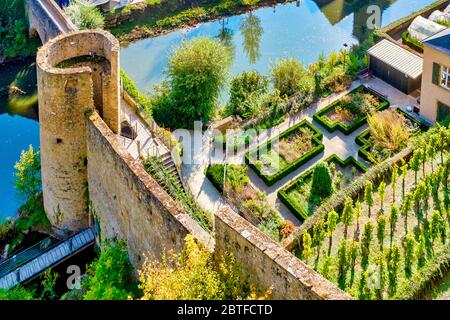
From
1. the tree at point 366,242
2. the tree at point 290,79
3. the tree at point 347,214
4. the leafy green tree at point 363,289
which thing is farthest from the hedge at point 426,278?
the tree at point 290,79

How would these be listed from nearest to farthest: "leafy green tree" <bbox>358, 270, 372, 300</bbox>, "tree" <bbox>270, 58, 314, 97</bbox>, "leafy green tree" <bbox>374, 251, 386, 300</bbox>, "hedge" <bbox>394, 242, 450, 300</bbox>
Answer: "hedge" <bbox>394, 242, 450, 300</bbox> → "leafy green tree" <bbox>358, 270, 372, 300</bbox> → "leafy green tree" <bbox>374, 251, 386, 300</bbox> → "tree" <bbox>270, 58, 314, 97</bbox>

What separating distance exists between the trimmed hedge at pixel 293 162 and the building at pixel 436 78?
4.76m

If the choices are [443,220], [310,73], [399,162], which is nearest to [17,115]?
[310,73]

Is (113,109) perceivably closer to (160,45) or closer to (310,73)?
(310,73)

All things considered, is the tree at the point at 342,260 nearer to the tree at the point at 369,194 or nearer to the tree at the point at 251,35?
the tree at the point at 369,194

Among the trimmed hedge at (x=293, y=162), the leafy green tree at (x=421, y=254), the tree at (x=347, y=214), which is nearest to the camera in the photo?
the leafy green tree at (x=421, y=254)

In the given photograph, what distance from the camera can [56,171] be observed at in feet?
75.2

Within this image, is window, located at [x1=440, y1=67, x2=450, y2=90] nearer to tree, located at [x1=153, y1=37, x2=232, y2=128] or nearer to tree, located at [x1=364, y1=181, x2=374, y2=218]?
tree, located at [x1=364, y1=181, x2=374, y2=218]

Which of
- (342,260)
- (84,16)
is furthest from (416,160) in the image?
(84,16)

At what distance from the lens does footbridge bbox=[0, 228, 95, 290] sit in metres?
22.8

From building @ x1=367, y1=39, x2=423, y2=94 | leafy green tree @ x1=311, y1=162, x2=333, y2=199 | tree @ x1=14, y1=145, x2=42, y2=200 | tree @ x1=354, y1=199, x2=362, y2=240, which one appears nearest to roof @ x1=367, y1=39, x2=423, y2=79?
building @ x1=367, y1=39, x2=423, y2=94

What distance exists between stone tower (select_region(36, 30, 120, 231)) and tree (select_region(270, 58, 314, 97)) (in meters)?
9.48

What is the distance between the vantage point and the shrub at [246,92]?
28844 mm

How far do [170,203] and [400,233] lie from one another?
8157mm
